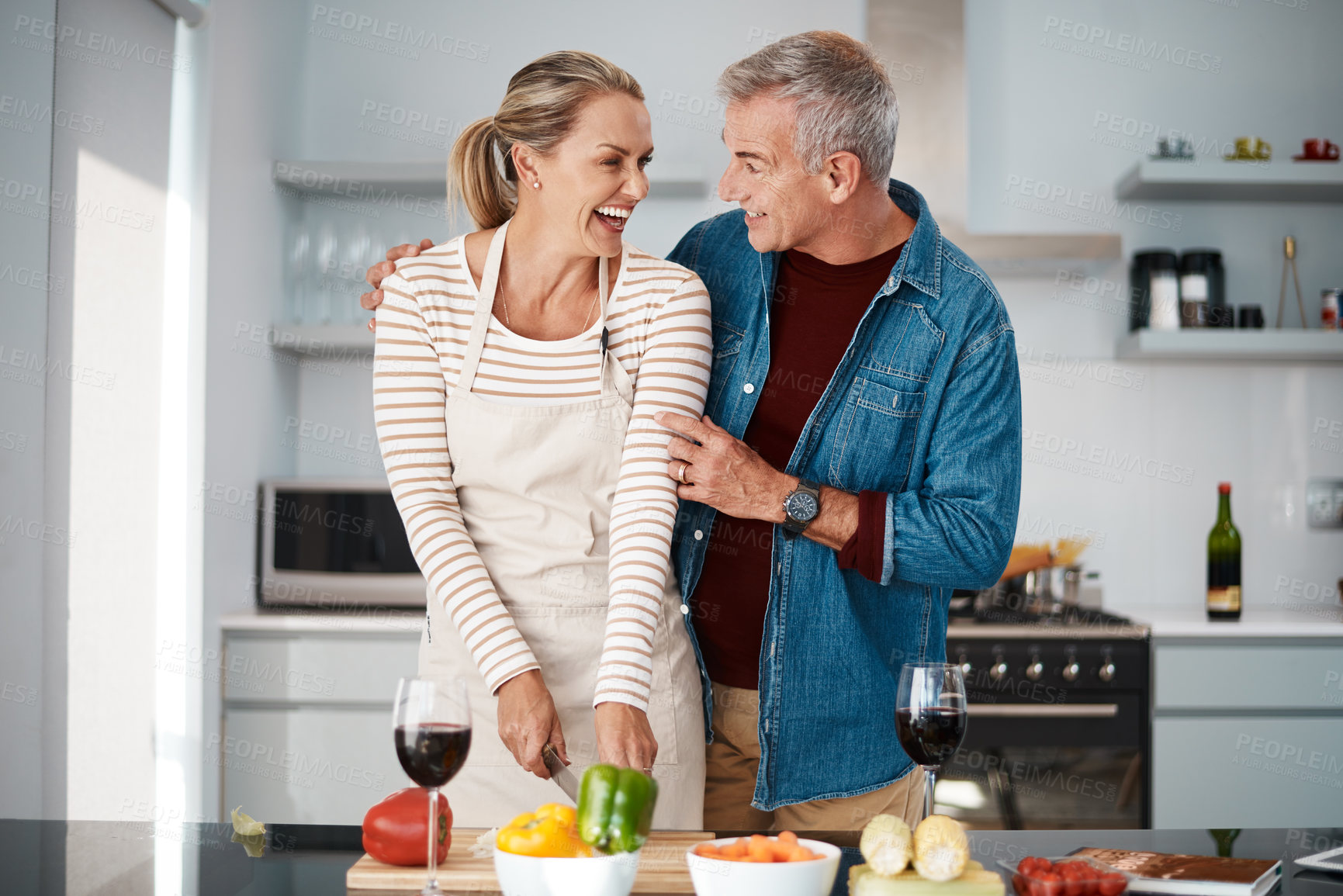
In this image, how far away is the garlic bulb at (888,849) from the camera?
0.86 metres

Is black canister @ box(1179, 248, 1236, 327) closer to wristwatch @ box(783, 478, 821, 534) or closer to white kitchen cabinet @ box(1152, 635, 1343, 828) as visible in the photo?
white kitchen cabinet @ box(1152, 635, 1343, 828)

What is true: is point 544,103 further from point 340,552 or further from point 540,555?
point 340,552

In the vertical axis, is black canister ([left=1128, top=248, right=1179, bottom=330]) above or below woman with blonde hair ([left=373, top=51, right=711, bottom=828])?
above

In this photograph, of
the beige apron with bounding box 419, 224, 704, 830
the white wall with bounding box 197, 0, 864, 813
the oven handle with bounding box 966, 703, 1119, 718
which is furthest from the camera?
the white wall with bounding box 197, 0, 864, 813

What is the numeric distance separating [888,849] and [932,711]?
0.13m

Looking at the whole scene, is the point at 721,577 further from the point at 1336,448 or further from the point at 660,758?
the point at 1336,448

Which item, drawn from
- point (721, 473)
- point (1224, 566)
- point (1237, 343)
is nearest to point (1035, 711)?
point (1224, 566)

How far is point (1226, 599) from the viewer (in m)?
2.95

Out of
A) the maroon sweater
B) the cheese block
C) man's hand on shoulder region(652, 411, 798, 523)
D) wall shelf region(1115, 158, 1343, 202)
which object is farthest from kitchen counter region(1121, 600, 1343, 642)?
the cheese block

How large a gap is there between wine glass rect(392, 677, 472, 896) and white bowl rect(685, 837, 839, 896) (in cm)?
20

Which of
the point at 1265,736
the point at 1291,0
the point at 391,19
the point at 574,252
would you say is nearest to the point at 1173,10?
the point at 1291,0

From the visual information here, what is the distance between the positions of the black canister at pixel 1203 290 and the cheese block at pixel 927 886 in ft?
8.62

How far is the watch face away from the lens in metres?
1.42

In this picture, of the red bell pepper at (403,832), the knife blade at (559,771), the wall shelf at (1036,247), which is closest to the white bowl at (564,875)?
the red bell pepper at (403,832)
